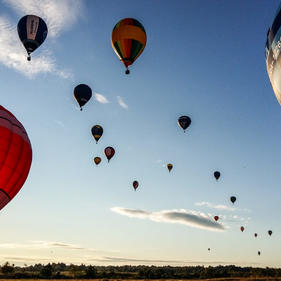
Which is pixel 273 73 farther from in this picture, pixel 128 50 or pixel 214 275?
pixel 214 275

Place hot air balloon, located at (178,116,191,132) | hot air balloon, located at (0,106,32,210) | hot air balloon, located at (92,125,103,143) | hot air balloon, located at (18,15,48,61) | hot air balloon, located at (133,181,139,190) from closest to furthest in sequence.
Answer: hot air balloon, located at (0,106,32,210), hot air balloon, located at (18,15,48,61), hot air balloon, located at (92,125,103,143), hot air balloon, located at (178,116,191,132), hot air balloon, located at (133,181,139,190)

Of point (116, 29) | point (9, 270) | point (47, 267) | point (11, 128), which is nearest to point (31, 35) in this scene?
point (116, 29)

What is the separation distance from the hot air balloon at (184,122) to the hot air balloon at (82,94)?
561 inches

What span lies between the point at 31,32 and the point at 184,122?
76.2 ft

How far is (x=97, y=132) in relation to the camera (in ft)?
136

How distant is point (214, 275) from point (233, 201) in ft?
52.5

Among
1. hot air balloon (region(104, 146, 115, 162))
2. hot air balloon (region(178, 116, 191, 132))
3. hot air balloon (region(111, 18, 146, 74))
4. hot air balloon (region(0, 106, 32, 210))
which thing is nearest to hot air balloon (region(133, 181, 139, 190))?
hot air balloon (region(104, 146, 115, 162))

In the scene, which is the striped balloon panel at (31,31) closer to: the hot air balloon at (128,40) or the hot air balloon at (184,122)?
the hot air balloon at (128,40)

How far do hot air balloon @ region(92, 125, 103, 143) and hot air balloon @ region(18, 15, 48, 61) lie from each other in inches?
636

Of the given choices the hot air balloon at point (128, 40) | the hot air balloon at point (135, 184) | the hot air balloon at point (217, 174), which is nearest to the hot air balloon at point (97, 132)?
the hot air balloon at point (128, 40)

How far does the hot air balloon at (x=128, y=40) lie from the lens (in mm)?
28062

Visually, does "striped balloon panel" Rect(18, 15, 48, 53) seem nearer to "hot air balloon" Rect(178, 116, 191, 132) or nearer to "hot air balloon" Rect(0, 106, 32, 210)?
"hot air balloon" Rect(0, 106, 32, 210)

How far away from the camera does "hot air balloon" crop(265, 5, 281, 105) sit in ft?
41.4

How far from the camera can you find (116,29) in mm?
28922
